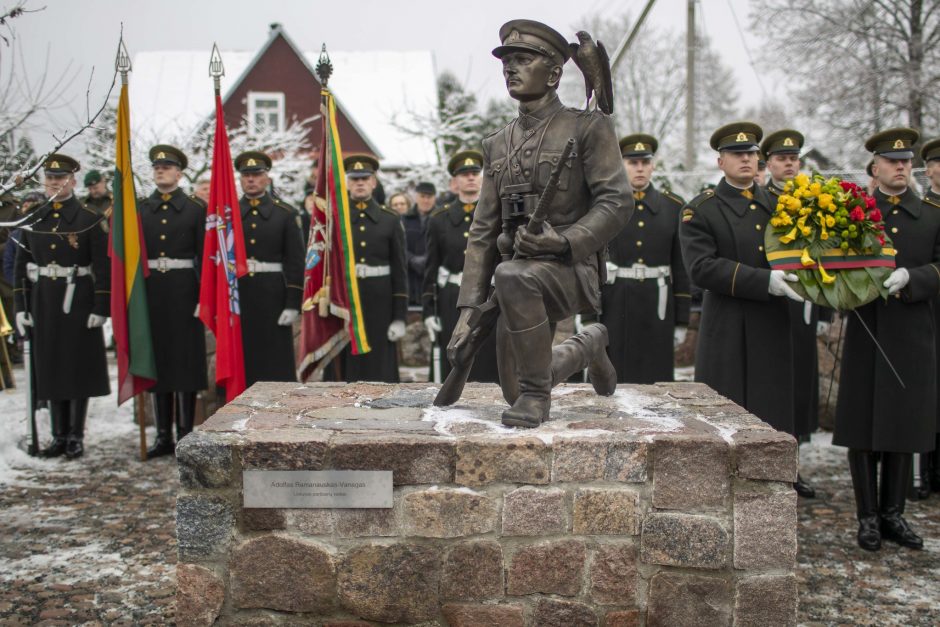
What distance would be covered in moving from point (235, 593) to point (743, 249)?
328cm

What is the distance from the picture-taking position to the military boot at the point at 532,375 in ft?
12.2

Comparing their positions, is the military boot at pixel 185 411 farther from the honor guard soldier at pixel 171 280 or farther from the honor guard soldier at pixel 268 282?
the honor guard soldier at pixel 268 282

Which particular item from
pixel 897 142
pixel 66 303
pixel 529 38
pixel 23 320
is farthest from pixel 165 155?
pixel 897 142

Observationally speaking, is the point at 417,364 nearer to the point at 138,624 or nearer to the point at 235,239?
the point at 235,239

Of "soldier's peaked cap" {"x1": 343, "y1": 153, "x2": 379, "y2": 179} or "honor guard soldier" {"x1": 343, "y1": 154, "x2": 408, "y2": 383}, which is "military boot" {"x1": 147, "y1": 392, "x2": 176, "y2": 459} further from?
"soldier's peaked cap" {"x1": 343, "y1": 153, "x2": 379, "y2": 179}

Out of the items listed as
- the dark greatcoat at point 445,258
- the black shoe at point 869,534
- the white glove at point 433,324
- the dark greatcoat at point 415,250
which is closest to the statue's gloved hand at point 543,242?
the black shoe at point 869,534

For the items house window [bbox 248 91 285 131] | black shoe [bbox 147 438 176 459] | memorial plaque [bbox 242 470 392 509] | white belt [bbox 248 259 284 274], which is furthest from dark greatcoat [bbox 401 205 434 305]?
house window [bbox 248 91 285 131]

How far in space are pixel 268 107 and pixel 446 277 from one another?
805 inches

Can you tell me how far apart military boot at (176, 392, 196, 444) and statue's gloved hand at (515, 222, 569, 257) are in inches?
170

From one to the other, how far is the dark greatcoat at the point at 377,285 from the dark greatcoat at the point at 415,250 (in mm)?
2871

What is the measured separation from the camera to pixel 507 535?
3.46 m

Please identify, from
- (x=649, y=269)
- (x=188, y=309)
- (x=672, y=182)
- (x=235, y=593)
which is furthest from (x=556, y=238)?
(x=672, y=182)

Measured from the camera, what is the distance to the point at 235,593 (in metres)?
3.51

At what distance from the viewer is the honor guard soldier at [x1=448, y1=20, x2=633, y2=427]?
372cm
